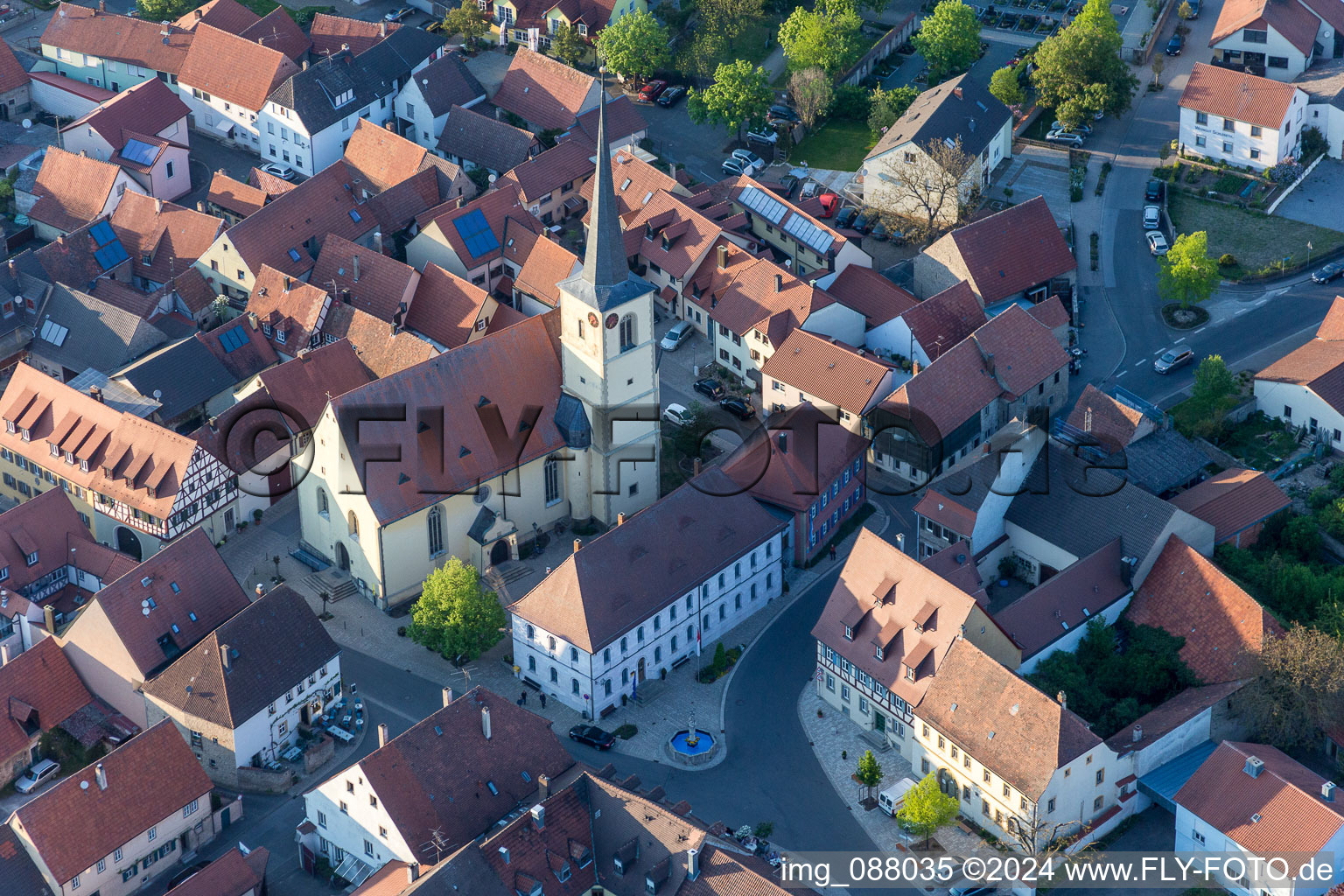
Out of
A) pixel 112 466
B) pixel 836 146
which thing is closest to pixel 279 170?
pixel 112 466

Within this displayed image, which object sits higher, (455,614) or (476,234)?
(476,234)

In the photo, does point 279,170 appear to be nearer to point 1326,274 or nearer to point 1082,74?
point 1082,74

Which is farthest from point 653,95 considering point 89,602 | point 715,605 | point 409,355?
point 89,602

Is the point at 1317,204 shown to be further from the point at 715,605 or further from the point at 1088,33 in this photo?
the point at 715,605

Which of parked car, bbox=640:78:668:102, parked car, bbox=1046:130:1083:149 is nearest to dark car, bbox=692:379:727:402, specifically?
parked car, bbox=640:78:668:102

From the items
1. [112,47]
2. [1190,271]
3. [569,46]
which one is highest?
[112,47]

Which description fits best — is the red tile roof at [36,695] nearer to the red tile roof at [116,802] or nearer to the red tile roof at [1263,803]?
the red tile roof at [116,802]

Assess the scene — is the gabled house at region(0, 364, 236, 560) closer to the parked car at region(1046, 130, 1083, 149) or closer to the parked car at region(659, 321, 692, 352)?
the parked car at region(659, 321, 692, 352)
